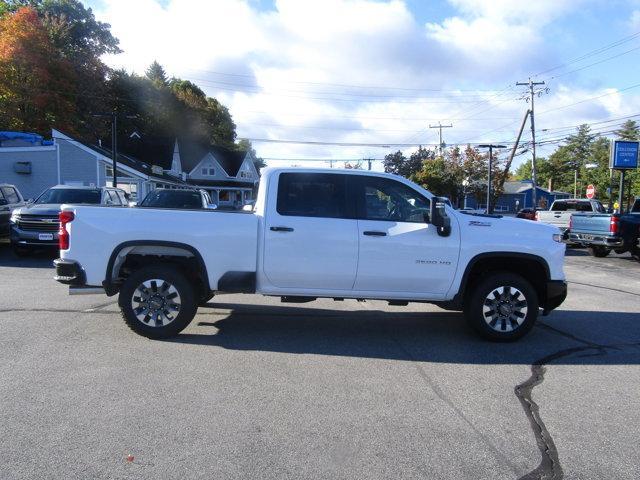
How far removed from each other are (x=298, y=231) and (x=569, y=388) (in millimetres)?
3232

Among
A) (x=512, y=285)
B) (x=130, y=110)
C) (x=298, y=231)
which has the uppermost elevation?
(x=130, y=110)


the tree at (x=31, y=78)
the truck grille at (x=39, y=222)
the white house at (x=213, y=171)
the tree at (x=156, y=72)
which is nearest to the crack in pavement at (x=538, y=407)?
the truck grille at (x=39, y=222)

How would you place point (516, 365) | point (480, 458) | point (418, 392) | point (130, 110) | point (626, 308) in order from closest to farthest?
1. point (480, 458)
2. point (418, 392)
3. point (516, 365)
4. point (626, 308)
5. point (130, 110)

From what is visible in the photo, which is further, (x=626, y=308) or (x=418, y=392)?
(x=626, y=308)

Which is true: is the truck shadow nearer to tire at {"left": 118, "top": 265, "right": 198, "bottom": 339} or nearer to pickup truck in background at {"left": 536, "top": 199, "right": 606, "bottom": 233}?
tire at {"left": 118, "top": 265, "right": 198, "bottom": 339}

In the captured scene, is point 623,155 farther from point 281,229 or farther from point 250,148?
point 250,148

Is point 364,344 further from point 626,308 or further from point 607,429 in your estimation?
point 626,308

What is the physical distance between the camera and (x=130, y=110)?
58688mm

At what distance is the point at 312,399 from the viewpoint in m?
4.50

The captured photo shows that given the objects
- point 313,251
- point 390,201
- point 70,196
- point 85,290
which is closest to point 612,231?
point 390,201

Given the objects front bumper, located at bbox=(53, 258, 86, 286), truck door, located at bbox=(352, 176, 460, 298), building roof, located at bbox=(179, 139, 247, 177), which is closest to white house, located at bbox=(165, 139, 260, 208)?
building roof, located at bbox=(179, 139, 247, 177)

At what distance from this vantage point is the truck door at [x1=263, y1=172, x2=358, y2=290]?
20.0ft

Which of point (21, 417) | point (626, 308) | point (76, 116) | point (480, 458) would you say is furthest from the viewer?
point (76, 116)

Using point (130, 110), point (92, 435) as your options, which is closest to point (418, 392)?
point (92, 435)
